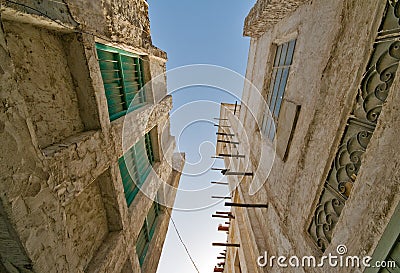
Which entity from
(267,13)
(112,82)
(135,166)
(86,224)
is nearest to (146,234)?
(135,166)

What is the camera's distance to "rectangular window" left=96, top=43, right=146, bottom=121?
3.44 meters

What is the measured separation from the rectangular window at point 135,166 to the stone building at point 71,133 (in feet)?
0.13

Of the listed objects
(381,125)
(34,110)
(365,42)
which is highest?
(365,42)

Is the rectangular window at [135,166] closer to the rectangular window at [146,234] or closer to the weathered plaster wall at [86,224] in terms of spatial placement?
the weathered plaster wall at [86,224]

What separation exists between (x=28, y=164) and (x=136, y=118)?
2705 millimetres

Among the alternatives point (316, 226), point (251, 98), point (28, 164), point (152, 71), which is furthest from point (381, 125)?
point (152, 71)

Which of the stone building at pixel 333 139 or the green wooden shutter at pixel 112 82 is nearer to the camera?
the stone building at pixel 333 139

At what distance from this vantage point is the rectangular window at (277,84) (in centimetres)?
360

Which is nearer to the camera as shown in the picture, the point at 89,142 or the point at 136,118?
the point at 89,142

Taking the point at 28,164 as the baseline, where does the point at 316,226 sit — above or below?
below

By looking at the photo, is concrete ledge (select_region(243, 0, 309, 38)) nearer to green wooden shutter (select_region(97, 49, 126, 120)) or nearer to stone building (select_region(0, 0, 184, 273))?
stone building (select_region(0, 0, 184, 273))

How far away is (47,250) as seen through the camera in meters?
1.83

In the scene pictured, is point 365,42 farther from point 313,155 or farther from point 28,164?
point 28,164

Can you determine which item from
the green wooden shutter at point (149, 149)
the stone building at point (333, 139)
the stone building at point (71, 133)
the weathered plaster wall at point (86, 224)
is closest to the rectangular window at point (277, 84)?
the stone building at point (333, 139)
